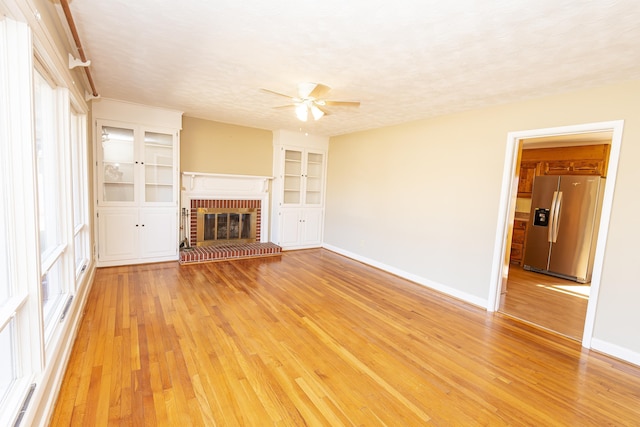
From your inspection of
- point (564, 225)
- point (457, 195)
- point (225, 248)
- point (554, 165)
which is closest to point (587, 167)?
point (554, 165)

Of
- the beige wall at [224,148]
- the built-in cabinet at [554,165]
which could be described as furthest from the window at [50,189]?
the built-in cabinet at [554,165]

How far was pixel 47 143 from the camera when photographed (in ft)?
8.38

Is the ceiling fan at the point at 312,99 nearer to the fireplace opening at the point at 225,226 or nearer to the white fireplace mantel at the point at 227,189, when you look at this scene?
the white fireplace mantel at the point at 227,189

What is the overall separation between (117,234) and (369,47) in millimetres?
4532

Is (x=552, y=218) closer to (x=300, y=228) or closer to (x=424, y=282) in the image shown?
(x=424, y=282)

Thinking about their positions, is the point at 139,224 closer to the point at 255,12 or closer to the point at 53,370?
the point at 53,370

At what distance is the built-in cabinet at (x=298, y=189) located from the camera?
6281 mm

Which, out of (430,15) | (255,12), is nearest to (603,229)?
(430,15)

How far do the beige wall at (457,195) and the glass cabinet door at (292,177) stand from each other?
0.72 m

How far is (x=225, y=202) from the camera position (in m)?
5.79

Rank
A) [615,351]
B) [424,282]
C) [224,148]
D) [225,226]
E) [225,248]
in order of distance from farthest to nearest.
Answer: [225,226] → [224,148] → [225,248] → [424,282] → [615,351]

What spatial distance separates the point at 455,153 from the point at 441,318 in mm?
2203

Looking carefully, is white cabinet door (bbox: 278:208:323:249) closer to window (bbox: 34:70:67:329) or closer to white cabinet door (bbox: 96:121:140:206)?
white cabinet door (bbox: 96:121:140:206)

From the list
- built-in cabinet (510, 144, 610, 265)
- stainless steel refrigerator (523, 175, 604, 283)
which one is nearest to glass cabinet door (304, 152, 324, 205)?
built-in cabinet (510, 144, 610, 265)
